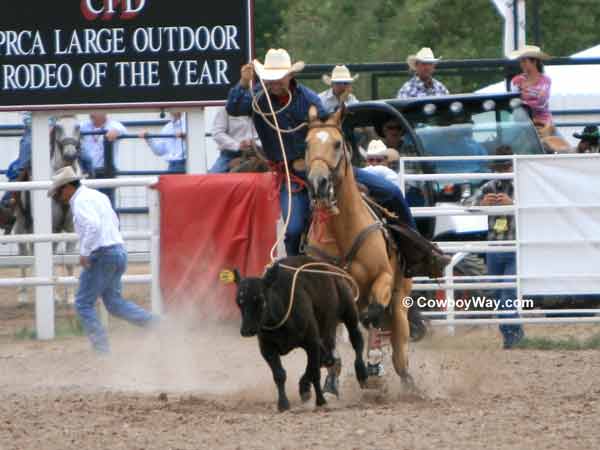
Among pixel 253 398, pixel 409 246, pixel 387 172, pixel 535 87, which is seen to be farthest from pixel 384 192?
pixel 535 87

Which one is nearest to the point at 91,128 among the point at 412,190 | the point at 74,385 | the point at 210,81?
the point at 210,81

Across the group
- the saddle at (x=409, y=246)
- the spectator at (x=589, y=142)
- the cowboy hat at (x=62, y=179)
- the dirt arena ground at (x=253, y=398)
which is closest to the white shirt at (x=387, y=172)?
the dirt arena ground at (x=253, y=398)

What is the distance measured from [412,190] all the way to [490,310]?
4.03ft

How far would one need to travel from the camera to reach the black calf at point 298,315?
798 centimetres

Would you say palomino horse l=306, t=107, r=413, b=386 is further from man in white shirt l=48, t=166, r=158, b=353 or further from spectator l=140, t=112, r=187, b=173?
spectator l=140, t=112, r=187, b=173

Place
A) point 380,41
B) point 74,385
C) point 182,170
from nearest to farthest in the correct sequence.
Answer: point 74,385
point 182,170
point 380,41

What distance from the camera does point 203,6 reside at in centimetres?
1241

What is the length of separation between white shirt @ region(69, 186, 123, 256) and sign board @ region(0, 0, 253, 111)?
139cm

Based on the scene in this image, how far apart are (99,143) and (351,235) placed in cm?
672

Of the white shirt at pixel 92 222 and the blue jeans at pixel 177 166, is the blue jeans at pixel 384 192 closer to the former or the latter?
the white shirt at pixel 92 222

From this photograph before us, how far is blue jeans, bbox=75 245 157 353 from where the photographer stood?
11.4 metres

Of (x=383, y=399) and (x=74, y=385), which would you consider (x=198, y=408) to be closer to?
(x=383, y=399)

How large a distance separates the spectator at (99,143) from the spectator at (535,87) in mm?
4171

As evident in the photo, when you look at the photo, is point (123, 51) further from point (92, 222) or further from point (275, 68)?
point (275, 68)
